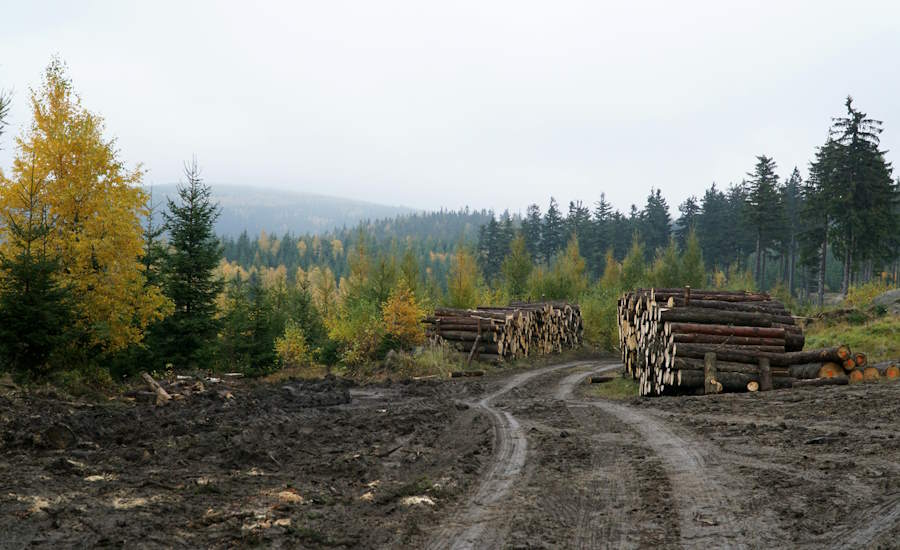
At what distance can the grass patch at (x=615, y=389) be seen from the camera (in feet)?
61.4

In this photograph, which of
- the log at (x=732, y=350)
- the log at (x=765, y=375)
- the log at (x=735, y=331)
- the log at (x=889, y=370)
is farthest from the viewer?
the log at (x=735, y=331)

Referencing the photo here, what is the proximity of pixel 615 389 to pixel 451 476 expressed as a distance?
14022mm

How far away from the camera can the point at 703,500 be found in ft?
20.5

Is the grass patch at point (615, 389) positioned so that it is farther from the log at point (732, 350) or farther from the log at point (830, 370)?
the log at point (830, 370)

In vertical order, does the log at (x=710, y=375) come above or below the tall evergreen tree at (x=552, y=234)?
below

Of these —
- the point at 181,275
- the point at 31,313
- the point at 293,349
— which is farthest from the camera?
the point at 293,349

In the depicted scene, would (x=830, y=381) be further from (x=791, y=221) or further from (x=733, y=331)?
(x=791, y=221)

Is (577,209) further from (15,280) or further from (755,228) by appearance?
(15,280)

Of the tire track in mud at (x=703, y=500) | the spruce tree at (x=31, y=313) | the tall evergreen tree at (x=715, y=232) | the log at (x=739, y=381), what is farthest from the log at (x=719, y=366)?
the tall evergreen tree at (x=715, y=232)

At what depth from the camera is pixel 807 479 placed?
6754mm

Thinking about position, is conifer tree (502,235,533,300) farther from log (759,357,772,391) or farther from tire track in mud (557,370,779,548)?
tire track in mud (557,370,779,548)

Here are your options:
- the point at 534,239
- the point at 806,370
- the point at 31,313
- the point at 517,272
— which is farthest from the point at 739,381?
the point at 534,239

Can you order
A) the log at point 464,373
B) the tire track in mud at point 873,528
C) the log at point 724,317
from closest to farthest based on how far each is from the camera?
the tire track in mud at point 873,528 → the log at point 724,317 → the log at point 464,373

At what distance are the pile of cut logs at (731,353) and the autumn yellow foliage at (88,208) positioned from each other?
15.7m
